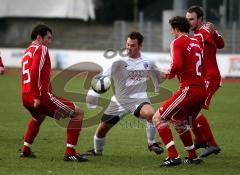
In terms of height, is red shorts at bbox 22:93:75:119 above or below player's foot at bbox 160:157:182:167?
above

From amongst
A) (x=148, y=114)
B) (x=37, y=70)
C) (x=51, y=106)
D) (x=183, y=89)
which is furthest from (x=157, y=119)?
(x=37, y=70)

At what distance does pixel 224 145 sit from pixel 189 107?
269cm

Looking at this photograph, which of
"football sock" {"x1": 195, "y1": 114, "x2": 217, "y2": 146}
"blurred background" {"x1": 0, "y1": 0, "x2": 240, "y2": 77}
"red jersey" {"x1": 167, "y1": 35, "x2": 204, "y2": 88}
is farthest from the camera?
"blurred background" {"x1": 0, "y1": 0, "x2": 240, "y2": 77}

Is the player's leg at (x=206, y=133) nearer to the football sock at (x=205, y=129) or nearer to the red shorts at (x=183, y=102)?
the football sock at (x=205, y=129)

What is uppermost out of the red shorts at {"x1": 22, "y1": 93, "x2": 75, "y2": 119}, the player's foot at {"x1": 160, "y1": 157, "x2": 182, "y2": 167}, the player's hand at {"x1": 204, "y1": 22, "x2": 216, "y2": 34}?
the player's hand at {"x1": 204, "y1": 22, "x2": 216, "y2": 34}

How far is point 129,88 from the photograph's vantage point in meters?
10.6

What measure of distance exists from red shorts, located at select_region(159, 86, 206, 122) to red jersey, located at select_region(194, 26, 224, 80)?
1292 mm

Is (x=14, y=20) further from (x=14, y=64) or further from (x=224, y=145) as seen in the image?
(x=224, y=145)

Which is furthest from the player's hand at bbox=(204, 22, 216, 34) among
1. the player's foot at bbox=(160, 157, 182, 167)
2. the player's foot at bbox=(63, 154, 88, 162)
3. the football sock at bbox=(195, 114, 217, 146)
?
the player's foot at bbox=(63, 154, 88, 162)

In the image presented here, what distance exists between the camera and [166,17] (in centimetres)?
3725

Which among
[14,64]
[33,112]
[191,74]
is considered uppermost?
[191,74]

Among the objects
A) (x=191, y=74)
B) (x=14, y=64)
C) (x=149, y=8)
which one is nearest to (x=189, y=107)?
(x=191, y=74)

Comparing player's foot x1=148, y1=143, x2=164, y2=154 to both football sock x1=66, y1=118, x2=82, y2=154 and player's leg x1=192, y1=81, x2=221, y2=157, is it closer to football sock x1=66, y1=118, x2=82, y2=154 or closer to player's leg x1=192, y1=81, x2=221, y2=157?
player's leg x1=192, y1=81, x2=221, y2=157

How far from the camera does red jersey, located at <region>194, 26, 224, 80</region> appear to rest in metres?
10.7
